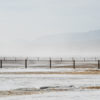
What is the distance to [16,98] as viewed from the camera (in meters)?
10.7

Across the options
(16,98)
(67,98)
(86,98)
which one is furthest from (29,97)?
(86,98)

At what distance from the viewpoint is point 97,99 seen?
10523mm

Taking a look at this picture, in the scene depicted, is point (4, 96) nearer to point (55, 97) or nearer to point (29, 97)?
point (29, 97)

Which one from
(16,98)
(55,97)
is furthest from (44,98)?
(16,98)

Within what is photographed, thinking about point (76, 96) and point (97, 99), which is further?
point (76, 96)

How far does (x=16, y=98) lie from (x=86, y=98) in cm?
312

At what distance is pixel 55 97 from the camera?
429 inches

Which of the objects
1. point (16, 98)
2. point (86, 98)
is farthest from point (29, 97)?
point (86, 98)

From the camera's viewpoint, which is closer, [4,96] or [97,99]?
[97,99]

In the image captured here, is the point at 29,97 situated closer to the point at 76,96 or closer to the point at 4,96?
the point at 4,96

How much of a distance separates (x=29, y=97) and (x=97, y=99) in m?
3.04

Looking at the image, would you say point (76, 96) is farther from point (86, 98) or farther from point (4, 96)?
point (4, 96)

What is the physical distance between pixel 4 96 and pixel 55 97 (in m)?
2.39

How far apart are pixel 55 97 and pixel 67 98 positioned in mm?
555
